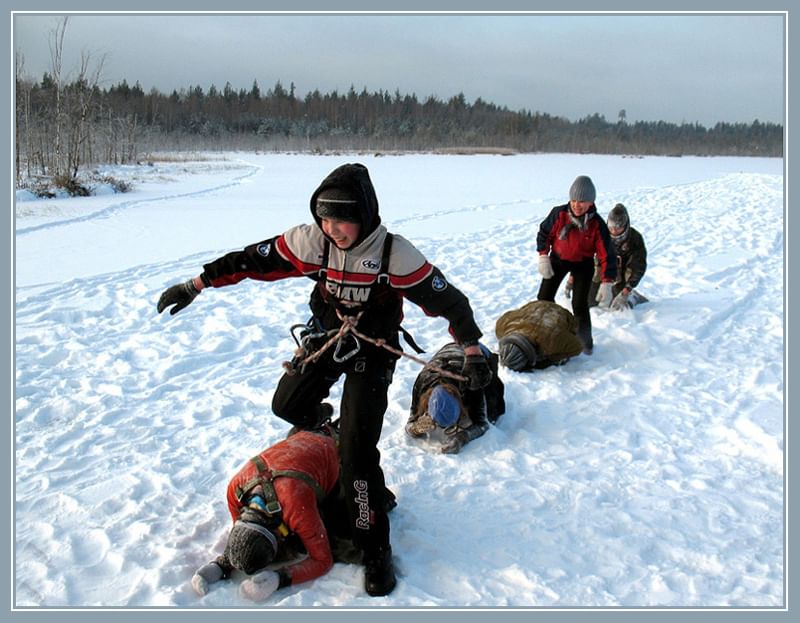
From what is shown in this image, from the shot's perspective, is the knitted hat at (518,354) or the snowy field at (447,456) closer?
the snowy field at (447,456)

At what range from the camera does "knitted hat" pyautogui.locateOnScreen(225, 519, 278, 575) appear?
290cm

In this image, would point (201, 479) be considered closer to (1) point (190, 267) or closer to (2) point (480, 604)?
(2) point (480, 604)

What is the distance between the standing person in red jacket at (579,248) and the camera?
248 inches

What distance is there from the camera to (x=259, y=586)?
9.38 ft

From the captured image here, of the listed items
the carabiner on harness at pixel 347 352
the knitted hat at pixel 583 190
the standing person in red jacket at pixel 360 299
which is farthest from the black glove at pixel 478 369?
the knitted hat at pixel 583 190

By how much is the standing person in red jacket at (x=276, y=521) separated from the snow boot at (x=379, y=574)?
21cm

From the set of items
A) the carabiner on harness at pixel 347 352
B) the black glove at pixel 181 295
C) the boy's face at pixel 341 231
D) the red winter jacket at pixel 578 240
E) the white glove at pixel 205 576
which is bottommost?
the white glove at pixel 205 576

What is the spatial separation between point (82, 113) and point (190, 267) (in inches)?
604

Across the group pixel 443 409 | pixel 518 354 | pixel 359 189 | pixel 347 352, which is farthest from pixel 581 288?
pixel 359 189

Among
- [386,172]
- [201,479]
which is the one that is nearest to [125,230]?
[201,479]

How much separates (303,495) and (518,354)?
3.08 m

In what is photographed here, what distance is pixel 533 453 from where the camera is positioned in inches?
174

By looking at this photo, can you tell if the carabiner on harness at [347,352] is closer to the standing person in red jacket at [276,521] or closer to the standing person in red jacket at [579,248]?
the standing person in red jacket at [276,521]

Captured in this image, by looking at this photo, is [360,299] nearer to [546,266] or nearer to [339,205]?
[339,205]
